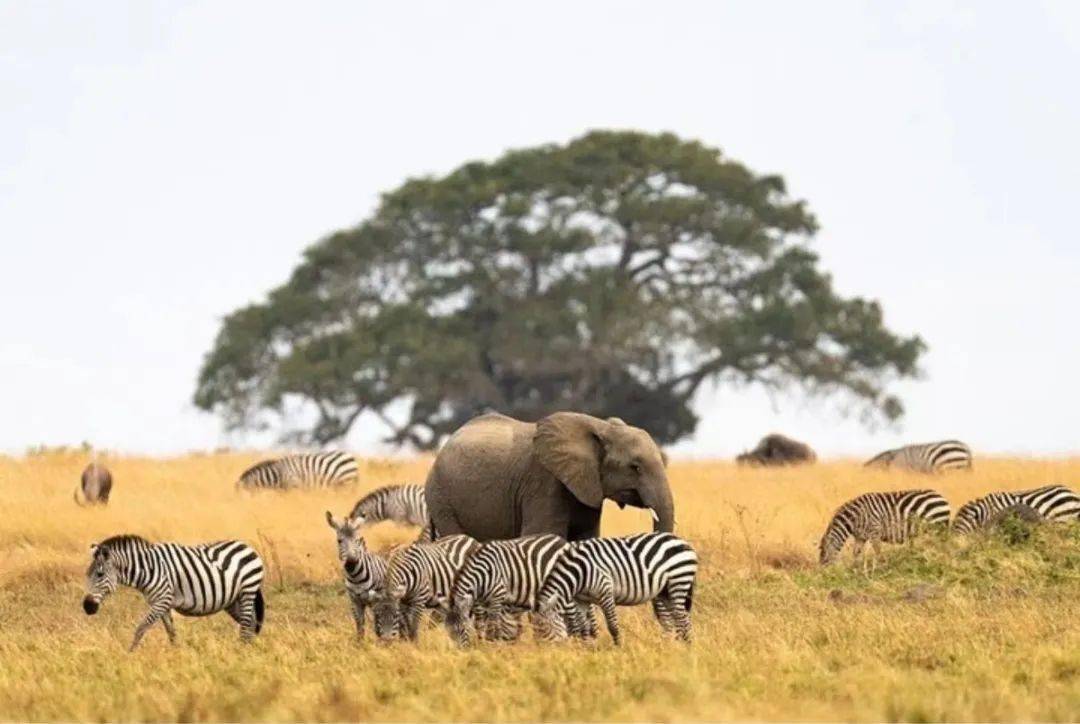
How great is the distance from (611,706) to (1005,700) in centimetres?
225

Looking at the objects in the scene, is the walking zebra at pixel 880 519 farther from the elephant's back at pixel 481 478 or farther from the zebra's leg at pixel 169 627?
the zebra's leg at pixel 169 627

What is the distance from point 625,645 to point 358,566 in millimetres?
2134

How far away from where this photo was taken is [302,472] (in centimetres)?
2922

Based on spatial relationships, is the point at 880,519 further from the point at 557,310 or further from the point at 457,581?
the point at 557,310

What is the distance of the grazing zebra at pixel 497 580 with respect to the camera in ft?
50.0

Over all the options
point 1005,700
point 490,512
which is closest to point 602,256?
point 490,512

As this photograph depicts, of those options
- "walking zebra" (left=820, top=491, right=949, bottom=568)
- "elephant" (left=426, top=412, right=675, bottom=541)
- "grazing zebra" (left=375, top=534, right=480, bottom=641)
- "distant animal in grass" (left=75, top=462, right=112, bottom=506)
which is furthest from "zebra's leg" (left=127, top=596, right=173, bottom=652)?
"distant animal in grass" (left=75, top=462, right=112, bottom=506)

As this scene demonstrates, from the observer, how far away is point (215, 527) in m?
24.1

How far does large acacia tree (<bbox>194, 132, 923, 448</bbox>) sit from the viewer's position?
1827 inches

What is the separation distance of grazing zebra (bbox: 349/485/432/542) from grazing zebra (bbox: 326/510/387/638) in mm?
8461

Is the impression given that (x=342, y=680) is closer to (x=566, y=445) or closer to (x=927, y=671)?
(x=927, y=671)

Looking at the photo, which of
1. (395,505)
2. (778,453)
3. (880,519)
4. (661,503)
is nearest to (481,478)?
(661,503)

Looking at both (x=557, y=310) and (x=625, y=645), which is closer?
(x=625, y=645)

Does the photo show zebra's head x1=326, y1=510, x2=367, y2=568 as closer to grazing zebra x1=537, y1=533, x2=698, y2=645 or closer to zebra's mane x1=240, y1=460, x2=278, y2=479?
grazing zebra x1=537, y1=533, x2=698, y2=645
